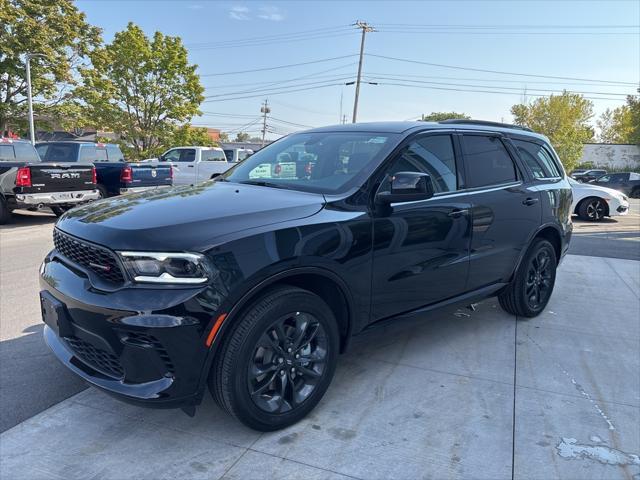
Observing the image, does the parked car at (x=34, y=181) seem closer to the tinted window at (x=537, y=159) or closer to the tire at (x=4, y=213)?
the tire at (x=4, y=213)

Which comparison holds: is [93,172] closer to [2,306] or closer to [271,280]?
[2,306]

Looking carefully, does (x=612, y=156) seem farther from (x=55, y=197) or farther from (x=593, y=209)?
(x=55, y=197)

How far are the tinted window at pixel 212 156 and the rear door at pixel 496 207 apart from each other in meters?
14.7

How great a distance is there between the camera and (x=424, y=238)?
11.1 feet

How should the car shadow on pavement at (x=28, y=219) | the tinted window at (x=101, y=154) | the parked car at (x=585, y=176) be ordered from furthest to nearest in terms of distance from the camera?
the parked car at (x=585, y=176)
the tinted window at (x=101, y=154)
the car shadow on pavement at (x=28, y=219)

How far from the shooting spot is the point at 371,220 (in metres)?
3.03

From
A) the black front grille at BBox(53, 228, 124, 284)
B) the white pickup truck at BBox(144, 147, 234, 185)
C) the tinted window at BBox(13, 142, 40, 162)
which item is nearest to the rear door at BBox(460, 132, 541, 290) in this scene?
the black front grille at BBox(53, 228, 124, 284)

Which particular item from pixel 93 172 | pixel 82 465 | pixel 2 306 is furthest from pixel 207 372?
pixel 93 172

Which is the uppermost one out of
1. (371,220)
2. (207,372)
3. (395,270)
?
(371,220)

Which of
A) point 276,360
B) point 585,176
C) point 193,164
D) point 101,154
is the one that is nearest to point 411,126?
point 276,360

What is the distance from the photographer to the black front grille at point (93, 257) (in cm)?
239

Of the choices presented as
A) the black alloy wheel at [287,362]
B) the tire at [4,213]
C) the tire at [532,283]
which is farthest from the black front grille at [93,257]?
the tire at [4,213]

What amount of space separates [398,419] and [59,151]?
12229mm

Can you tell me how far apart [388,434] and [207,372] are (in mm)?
1142
